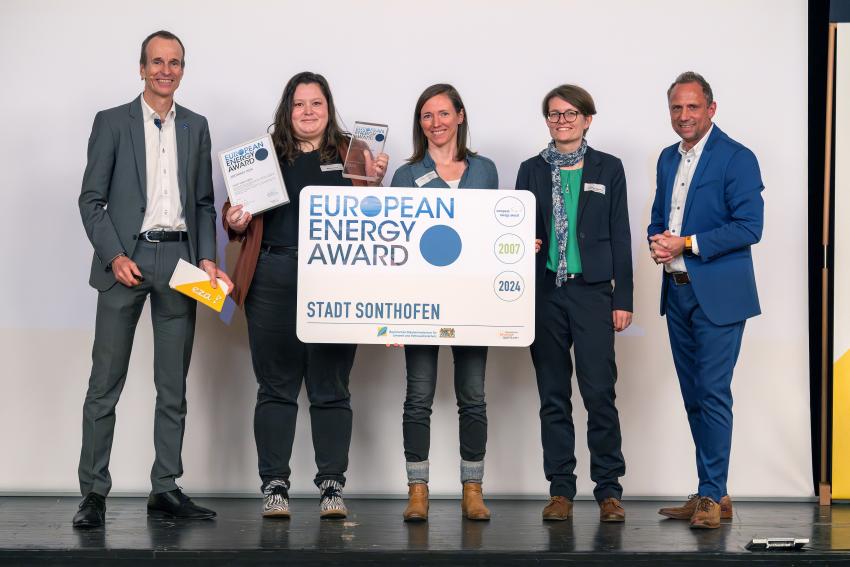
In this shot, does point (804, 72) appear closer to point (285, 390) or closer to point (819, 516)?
point (819, 516)

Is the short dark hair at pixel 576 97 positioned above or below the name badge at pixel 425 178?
above

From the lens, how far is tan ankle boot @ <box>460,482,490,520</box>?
3.90 m

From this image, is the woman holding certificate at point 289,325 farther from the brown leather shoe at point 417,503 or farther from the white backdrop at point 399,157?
the white backdrop at point 399,157

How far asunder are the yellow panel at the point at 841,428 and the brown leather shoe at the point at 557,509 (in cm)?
133

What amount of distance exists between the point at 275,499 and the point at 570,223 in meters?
1.50

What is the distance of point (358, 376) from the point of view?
462 centimetres

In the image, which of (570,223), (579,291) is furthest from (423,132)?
(579,291)

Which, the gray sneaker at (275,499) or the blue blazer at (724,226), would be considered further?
the gray sneaker at (275,499)

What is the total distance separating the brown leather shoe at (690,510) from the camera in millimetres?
3959

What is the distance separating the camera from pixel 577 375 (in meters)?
3.85

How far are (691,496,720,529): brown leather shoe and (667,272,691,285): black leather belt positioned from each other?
78 cm

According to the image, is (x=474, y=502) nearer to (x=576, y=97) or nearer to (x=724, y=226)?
(x=724, y=226)

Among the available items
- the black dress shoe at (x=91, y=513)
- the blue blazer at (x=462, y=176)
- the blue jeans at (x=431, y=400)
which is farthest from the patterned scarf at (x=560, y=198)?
the black dress shoe at (x=91, y=513)

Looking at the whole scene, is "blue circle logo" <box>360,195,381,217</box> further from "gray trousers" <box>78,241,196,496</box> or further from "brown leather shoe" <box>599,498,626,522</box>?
"brown leather shoe" <box>599,498,626,522</box>
